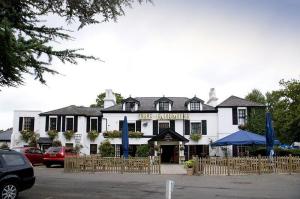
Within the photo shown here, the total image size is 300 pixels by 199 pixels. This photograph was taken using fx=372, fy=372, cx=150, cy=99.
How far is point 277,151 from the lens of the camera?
28734 millimetres

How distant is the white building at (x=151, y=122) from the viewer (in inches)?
1529

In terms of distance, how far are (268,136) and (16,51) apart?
17046 mm

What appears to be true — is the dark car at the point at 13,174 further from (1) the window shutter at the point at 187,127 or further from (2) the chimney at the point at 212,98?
(2) the chimney at the point at 212,98

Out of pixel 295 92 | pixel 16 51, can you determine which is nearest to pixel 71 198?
pixel 16 51

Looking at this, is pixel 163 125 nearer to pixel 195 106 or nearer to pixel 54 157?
pixel 195 106

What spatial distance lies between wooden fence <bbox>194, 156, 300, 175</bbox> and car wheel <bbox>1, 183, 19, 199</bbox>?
1190 centimetres

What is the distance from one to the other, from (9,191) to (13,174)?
512 millimetres

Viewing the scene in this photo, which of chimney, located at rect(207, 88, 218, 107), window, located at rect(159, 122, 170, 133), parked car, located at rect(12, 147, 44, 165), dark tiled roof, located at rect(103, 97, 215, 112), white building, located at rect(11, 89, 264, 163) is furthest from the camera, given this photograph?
chimney, located at rect(207, 88, 218, 107)

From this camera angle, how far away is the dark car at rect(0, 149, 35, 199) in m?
9.76

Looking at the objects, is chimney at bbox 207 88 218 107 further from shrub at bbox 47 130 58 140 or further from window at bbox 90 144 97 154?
shrub at bbox 47 130 58 140

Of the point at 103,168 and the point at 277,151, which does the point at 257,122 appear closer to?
the point at 277,151

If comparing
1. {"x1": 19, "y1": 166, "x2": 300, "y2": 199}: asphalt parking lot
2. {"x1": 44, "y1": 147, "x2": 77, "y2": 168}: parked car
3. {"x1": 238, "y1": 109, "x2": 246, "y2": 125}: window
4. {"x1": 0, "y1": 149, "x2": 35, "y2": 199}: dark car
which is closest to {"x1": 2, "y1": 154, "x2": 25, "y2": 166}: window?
{"x1": 0, "y1": 149, "x2": 35, "y2": 199}: dark car

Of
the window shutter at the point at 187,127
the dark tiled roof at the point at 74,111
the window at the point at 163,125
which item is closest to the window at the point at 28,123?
the dark tiled roof at the point at 74,111

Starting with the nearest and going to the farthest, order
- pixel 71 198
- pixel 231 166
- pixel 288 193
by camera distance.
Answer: pixel 71 198, pixel 288 193, pixel 231 166
